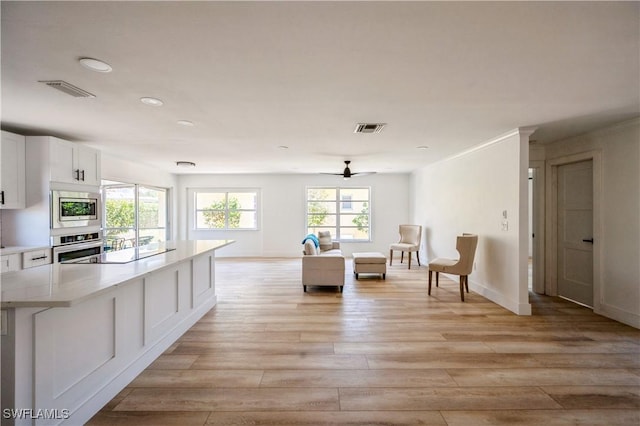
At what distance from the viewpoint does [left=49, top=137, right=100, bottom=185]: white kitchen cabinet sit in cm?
384

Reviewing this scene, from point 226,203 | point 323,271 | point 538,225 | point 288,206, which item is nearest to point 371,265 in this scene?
point 323,271

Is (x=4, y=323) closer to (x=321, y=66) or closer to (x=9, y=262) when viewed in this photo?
(x=321, y=66)

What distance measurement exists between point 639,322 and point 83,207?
694cm

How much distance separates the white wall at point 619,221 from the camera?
3.43 m

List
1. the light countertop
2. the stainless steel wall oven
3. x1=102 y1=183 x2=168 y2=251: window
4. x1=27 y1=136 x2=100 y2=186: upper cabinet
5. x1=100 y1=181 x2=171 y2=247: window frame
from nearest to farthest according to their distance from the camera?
the light countertop → x1=27 y1=136 x2=100 y2=186: upper cabinet → the stainless steel wall oven → x1=100 y1=181 x2=171 y2=247: window frame → x1=102 y1=183 x2=168 y2=251: window

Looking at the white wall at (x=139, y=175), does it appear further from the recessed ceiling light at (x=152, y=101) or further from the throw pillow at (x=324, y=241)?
the throw pillow at (x=324, y=241)

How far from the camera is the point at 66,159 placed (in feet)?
13.2

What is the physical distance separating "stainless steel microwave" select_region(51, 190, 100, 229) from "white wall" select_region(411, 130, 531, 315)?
18.7ft

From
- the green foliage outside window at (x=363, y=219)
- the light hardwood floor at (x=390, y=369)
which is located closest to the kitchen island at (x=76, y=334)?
the light hardwood floor at (x=390, y=369)

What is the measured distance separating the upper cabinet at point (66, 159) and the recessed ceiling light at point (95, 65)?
2376 mm

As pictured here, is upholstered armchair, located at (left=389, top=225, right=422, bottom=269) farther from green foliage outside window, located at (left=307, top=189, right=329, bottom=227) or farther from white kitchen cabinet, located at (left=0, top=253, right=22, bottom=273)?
white kitchen cabinet, located at (left=0, top=253, right=22, bottom=273)

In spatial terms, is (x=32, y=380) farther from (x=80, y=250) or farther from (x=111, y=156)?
(x=111, y=156)

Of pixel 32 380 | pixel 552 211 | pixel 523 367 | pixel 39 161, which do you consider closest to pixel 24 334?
pixel 32 380

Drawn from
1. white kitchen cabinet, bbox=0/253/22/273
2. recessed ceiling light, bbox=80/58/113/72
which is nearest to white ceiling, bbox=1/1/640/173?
recessed ceiling light, bbox=80/58/113/72
